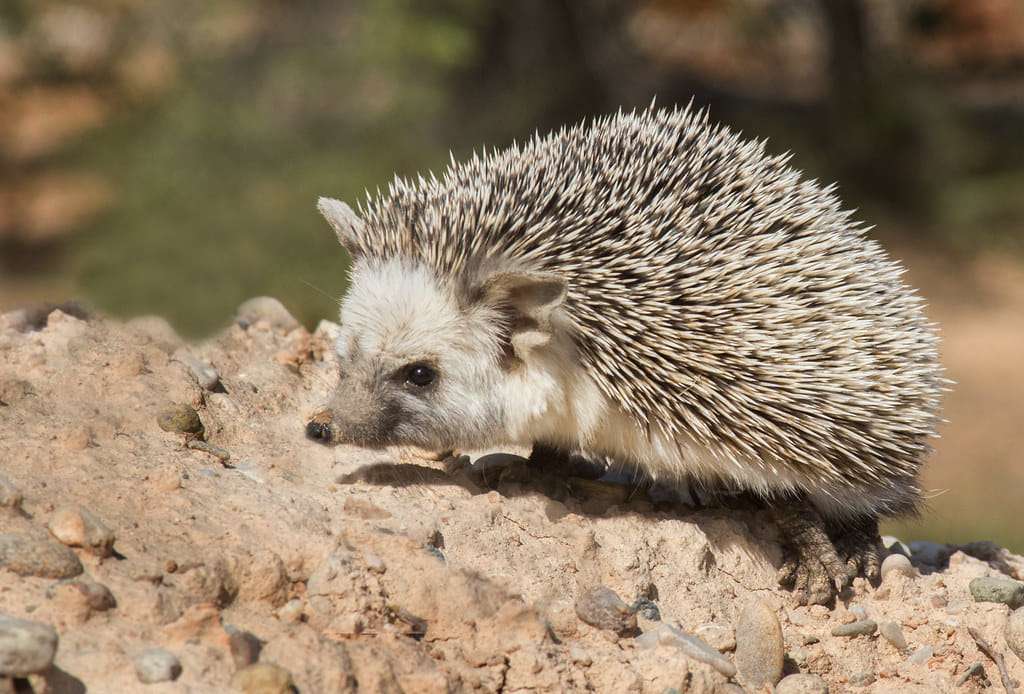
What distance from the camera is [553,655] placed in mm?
5102

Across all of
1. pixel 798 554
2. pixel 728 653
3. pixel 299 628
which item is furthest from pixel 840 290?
pixel 299 628

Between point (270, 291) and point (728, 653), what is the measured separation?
896cm

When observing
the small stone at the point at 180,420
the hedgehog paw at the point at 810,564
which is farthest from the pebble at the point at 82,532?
the hedgehog paw at the point at 810,564

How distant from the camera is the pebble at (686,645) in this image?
5.33 metres

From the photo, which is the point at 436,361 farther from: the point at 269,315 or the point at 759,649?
the point at 759,649

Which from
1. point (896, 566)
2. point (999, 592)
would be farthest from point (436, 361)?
point (999, 592)

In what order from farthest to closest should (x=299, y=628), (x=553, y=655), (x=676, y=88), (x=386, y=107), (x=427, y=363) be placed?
(x=676, y=88), (x=386, y=107), (x=427, y=363), (x=553, y=655), (x=299, y=628)

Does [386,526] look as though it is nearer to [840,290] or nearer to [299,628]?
[299,628]

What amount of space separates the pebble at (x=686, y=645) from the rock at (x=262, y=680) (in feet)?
5.71

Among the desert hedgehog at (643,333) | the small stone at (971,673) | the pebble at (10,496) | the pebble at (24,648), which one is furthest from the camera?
the desert hedgehog at (643,333)

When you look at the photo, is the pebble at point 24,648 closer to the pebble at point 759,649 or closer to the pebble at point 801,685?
the pebble at point 759,649

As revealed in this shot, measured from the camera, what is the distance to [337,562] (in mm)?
5020

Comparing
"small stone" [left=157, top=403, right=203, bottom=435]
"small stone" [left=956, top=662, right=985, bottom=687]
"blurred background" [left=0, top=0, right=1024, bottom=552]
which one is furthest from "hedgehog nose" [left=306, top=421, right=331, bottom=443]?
"blurred background" [left=0, top=0, right=1024, bottom=552]

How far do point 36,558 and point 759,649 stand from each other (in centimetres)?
318
